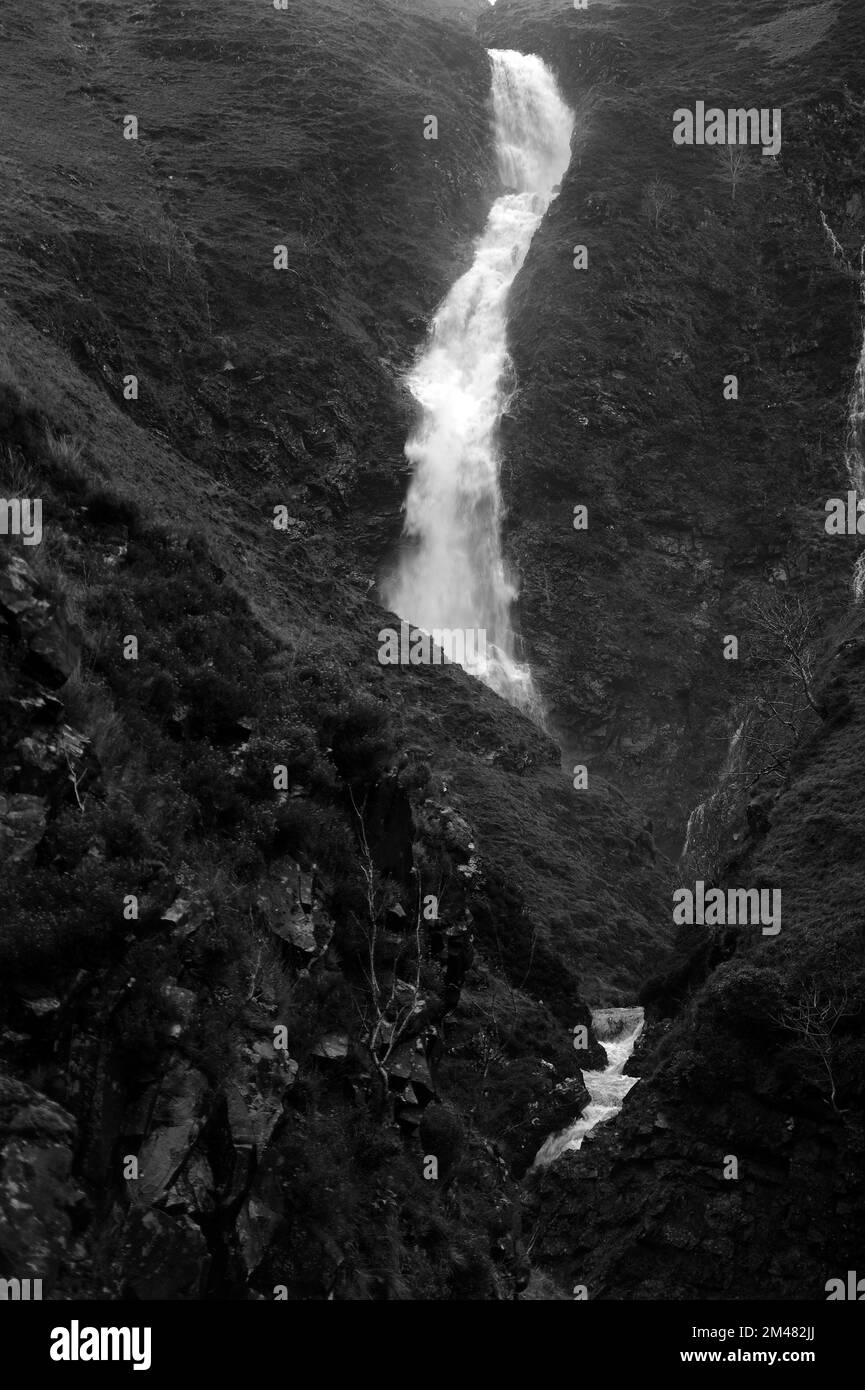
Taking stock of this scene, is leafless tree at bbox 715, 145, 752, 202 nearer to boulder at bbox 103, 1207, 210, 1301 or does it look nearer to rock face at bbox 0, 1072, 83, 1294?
boulder at bbox 103, 1207, 210, 1301

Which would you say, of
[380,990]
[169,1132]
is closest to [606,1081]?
[380,990]

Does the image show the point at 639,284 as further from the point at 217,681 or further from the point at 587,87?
the point at 217,681

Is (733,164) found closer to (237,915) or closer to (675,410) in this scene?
(675,410)

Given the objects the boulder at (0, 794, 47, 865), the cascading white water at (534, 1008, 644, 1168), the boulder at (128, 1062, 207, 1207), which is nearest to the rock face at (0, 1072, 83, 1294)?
the boulder at (128, 1062, 207, 1207)

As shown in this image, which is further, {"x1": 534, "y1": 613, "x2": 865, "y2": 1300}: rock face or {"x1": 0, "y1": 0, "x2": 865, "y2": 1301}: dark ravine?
{"x1": 534, "y1": 613, "x2": 865, "y2": 1300}: rock face

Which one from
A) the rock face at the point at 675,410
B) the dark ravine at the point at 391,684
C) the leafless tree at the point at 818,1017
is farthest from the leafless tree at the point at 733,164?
the leafless tree at the point at 818,1017
